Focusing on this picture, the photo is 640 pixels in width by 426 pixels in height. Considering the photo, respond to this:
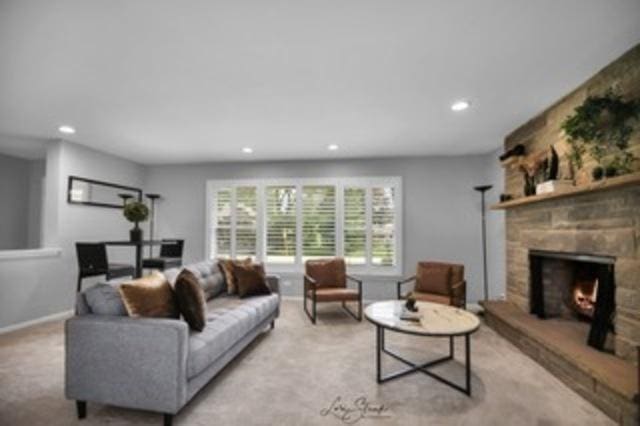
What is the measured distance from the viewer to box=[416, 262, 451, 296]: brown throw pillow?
4160mm

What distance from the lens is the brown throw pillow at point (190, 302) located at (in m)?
2.34

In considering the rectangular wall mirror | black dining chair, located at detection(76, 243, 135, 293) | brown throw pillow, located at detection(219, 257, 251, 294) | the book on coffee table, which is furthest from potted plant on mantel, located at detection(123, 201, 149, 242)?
the book on coffee table

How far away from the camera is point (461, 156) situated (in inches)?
203

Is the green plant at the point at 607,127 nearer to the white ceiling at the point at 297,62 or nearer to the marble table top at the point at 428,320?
the white ceiling at the point at 297,62

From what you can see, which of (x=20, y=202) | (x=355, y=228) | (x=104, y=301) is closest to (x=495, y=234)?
(x=355, y=228)

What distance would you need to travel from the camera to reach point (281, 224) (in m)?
5.56

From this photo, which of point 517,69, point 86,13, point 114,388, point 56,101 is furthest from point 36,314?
point 517,69

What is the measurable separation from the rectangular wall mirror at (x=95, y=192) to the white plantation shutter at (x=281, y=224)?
2.26 m

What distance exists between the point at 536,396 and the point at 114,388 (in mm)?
3026

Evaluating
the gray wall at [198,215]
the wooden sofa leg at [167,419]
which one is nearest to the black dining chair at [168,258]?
the gray wall at [198,215]

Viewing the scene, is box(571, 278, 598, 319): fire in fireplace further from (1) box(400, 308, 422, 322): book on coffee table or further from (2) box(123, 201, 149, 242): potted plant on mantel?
(2) box(123, 201, 149, 242): potted plant on mantel

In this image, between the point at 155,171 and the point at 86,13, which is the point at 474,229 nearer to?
the point at 86,13

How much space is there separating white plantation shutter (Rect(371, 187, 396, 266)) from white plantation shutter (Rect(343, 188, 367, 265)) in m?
0.15

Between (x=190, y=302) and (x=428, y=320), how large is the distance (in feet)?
6.47
